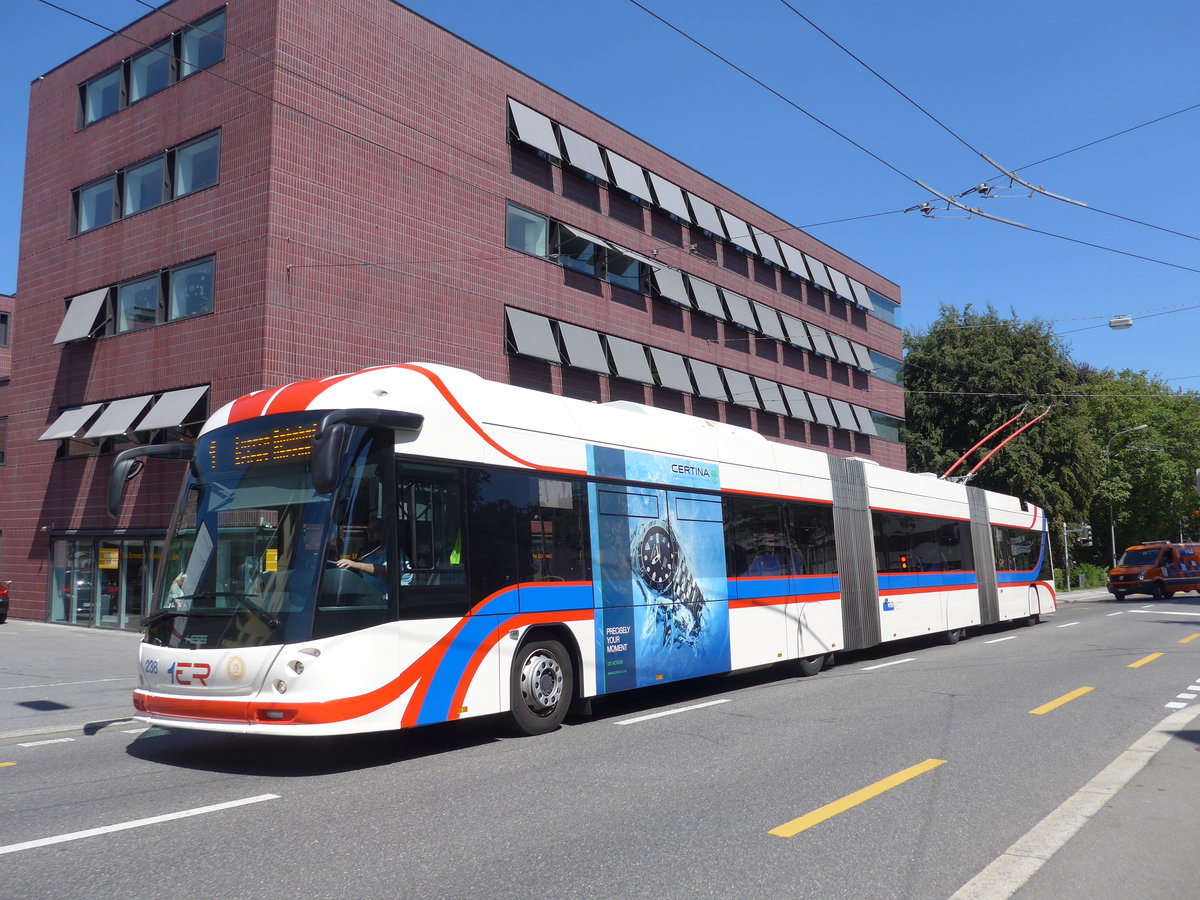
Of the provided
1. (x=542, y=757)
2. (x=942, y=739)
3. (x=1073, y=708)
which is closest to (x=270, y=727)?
(x=542, y=757)

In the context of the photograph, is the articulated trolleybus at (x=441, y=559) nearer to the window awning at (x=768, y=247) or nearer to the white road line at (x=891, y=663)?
the white road line at (x=891, y=663)

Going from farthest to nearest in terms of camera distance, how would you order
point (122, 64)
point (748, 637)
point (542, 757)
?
point (122, 64) < point (748, 637) < point (542, 757)

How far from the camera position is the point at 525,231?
26.5 meters

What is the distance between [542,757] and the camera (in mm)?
7879

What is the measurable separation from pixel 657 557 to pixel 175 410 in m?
14.3

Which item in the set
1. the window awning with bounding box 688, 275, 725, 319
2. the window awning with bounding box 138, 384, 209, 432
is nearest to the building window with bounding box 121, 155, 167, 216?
the window awning with bounding box 138, 384, 209, 432

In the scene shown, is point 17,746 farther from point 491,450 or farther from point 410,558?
point 491,450

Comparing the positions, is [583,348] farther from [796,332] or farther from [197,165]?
[796,332]

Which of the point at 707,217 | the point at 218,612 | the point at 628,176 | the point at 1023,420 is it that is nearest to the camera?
the point at 218,612

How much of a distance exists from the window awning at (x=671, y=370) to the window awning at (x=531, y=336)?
16.7 ft

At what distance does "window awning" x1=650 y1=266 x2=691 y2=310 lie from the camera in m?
31.4

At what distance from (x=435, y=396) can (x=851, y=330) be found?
3939 centimetres

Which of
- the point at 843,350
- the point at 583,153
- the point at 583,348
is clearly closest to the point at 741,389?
the point at 583,348

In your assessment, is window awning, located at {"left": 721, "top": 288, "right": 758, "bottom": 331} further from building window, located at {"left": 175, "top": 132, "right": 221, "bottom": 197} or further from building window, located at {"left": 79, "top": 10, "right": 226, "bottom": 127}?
building window, located at {"left": 79, "top": 10, "right": 226, "bottom": 127}
